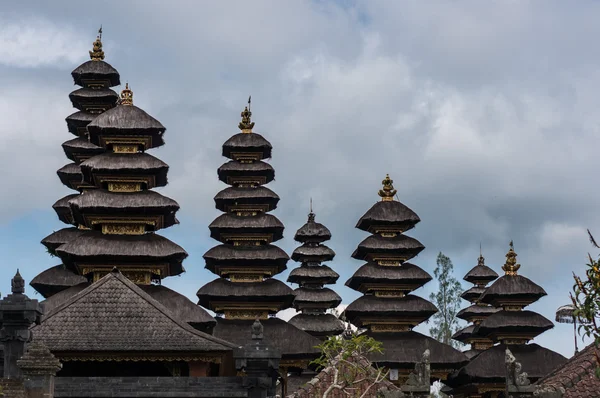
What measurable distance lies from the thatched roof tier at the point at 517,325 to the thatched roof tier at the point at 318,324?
458 inches

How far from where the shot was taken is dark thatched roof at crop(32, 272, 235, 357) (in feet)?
90.3

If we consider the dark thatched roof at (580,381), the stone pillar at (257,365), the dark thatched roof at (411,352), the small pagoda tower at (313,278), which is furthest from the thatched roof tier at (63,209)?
the dark thatched roof at (580,381)

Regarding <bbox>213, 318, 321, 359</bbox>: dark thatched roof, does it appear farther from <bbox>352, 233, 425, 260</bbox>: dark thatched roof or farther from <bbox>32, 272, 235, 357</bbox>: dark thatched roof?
<bbox>32, 272, 235, 357</bbox>: dark thatched roof

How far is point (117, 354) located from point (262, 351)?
5.81 m

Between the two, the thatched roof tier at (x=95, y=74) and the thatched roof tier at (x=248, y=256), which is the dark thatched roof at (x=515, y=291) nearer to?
the thatched roof tier at (x=248, y=256)

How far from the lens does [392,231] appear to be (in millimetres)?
48156

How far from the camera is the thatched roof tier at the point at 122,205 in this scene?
36.1m

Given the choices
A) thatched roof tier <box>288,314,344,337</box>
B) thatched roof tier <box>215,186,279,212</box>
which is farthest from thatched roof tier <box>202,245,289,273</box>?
thatched roof tier <box>288,314,344,337</box>

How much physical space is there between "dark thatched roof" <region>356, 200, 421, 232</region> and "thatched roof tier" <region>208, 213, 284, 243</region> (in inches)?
187

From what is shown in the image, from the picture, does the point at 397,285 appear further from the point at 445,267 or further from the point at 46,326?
the point at 445,267

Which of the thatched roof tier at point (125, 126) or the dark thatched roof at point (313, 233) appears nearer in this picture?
the thatched roof tier at point (125, 126)

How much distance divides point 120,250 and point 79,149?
11.6 m

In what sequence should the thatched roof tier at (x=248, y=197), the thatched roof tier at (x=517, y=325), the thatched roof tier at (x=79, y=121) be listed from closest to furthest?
the thatched roof tier at (x=517, y=325)
the thatched roof tier at (x=79, y=121)
the thatched roof tier at (x=248, y=197)

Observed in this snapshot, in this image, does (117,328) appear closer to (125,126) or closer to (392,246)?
(125,126)
